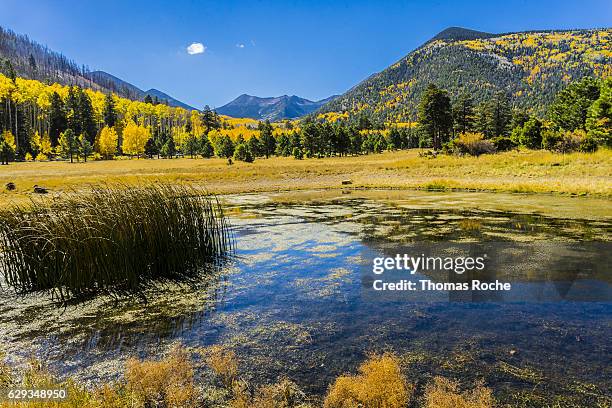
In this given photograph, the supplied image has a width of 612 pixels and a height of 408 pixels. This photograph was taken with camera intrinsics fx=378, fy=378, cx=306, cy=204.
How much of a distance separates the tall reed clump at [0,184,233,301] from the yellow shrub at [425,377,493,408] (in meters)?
6.15

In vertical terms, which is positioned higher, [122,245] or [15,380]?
[122,245]

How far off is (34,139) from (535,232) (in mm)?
100841

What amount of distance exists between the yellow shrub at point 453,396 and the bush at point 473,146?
171 feet

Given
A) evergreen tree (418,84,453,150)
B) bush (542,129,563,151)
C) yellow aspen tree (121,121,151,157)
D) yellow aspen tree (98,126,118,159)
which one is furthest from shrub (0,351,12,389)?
yellow aspen tree (121,121,151,157)

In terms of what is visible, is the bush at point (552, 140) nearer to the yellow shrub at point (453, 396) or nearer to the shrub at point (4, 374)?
the yellow shrub at point (453, 396)

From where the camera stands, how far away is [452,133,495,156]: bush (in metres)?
50.8

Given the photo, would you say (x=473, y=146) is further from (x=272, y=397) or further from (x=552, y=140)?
(x=272, y=397)

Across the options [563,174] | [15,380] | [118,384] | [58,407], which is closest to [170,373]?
[118,384]

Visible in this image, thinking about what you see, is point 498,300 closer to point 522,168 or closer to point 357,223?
point 357,223

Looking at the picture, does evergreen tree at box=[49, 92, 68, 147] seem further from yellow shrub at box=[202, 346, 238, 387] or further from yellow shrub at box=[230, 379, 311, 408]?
yellow shrub at box=[230, 379, 311, 408]

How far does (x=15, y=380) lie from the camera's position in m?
4.45

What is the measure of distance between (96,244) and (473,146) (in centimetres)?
5210

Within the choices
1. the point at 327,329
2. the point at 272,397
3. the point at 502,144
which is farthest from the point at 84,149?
the point at 272,397

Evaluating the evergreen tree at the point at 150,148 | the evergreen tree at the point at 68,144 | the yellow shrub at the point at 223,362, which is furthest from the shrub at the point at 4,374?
the evergreen tree at the point at 150,148
